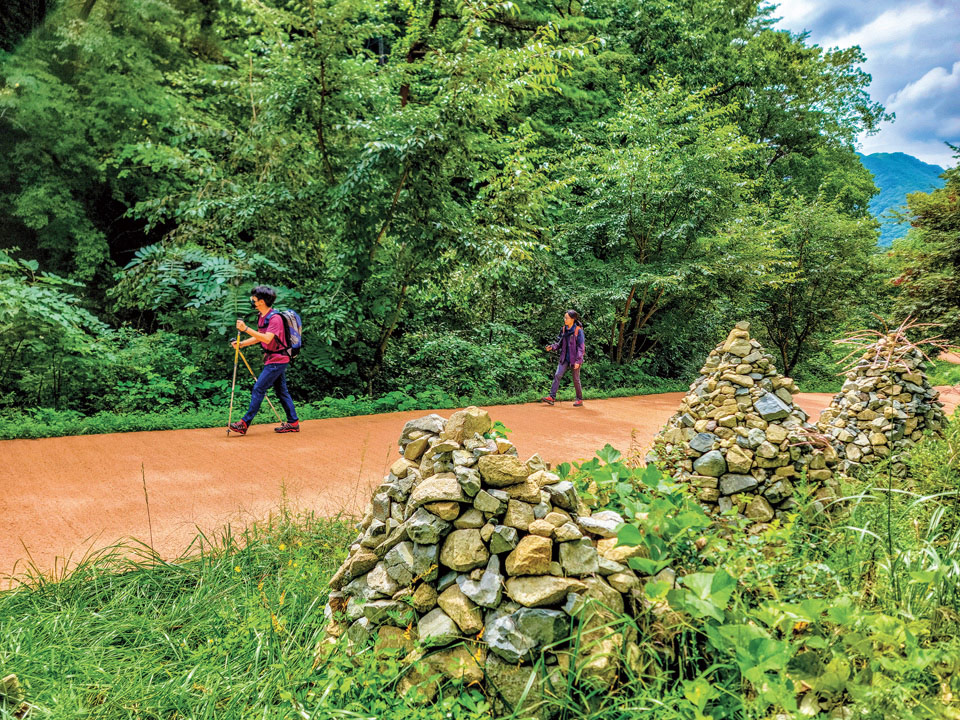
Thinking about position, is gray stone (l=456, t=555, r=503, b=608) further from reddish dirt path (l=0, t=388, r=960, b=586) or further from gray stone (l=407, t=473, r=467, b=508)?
reddish dirt path (l=0, t=388, r=960, b=586)

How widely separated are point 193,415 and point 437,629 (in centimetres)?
724

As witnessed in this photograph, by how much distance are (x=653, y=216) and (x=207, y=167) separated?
402 inches

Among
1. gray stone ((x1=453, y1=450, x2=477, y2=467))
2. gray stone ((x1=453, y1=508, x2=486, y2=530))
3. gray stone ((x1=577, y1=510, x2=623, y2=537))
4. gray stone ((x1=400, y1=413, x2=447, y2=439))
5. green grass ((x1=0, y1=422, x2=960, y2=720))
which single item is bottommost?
green grass ((x1=0, y1=422, x2=960, y2=720))

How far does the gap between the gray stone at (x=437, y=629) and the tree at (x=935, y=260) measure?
1385cm

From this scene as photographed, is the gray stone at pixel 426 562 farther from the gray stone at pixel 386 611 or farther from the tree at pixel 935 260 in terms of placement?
the tree at pixel 935 260

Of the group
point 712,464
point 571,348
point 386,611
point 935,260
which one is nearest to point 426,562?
point 386,611

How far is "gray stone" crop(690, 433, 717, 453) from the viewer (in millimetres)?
3732

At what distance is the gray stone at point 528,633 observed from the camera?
1860 millimetres

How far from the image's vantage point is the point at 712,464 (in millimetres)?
3654

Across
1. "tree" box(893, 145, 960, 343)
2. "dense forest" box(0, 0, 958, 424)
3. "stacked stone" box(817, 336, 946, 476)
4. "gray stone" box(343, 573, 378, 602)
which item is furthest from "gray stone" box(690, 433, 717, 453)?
"tree" box(893, 145, 960, 343)

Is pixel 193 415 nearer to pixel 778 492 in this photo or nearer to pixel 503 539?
pixel 503 539

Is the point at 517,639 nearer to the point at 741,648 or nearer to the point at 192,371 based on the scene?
the point at 741,648

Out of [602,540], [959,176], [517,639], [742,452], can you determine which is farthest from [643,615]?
[959,176]

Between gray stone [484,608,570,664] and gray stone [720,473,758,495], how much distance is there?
2.21 m
